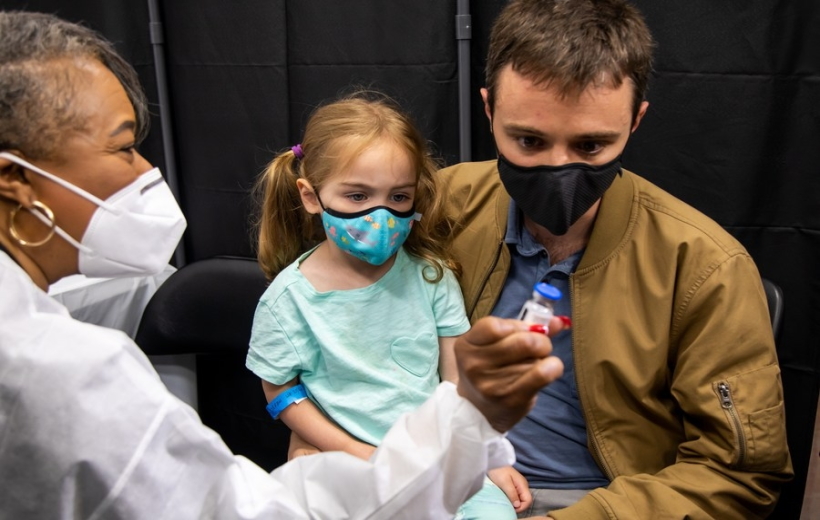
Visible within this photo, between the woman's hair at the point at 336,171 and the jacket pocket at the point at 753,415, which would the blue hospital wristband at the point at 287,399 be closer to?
the woman's hair at the point at 336,171

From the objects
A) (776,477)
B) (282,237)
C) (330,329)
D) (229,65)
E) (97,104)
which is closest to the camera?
(97,104)

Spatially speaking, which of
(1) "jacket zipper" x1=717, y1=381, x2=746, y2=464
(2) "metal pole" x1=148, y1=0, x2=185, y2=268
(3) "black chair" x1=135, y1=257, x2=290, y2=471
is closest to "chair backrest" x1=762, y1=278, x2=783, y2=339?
(1) "jacket zipper" x1=717, y1=381, x2=746, y2=464

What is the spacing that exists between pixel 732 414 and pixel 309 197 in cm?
96

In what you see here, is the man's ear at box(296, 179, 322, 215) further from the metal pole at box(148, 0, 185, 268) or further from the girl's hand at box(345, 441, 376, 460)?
the metal pole at box(148, 0, 185, 268)

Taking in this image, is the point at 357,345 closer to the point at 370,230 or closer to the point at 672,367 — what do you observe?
the point at 370,230

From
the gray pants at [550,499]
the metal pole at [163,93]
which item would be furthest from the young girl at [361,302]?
the metal pole at [163,93]

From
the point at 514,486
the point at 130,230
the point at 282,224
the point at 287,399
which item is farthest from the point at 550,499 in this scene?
the point at 130,230

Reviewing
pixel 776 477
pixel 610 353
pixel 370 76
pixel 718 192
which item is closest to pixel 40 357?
pixel 610 353

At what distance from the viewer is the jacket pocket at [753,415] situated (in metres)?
1.41

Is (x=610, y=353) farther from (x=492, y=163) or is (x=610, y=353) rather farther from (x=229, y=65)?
(x=229, y=65)

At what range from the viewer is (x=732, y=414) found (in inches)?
55.3

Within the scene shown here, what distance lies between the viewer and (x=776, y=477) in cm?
148

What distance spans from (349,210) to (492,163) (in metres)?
0.49

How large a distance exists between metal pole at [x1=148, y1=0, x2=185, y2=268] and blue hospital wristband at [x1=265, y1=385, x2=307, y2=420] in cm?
153
